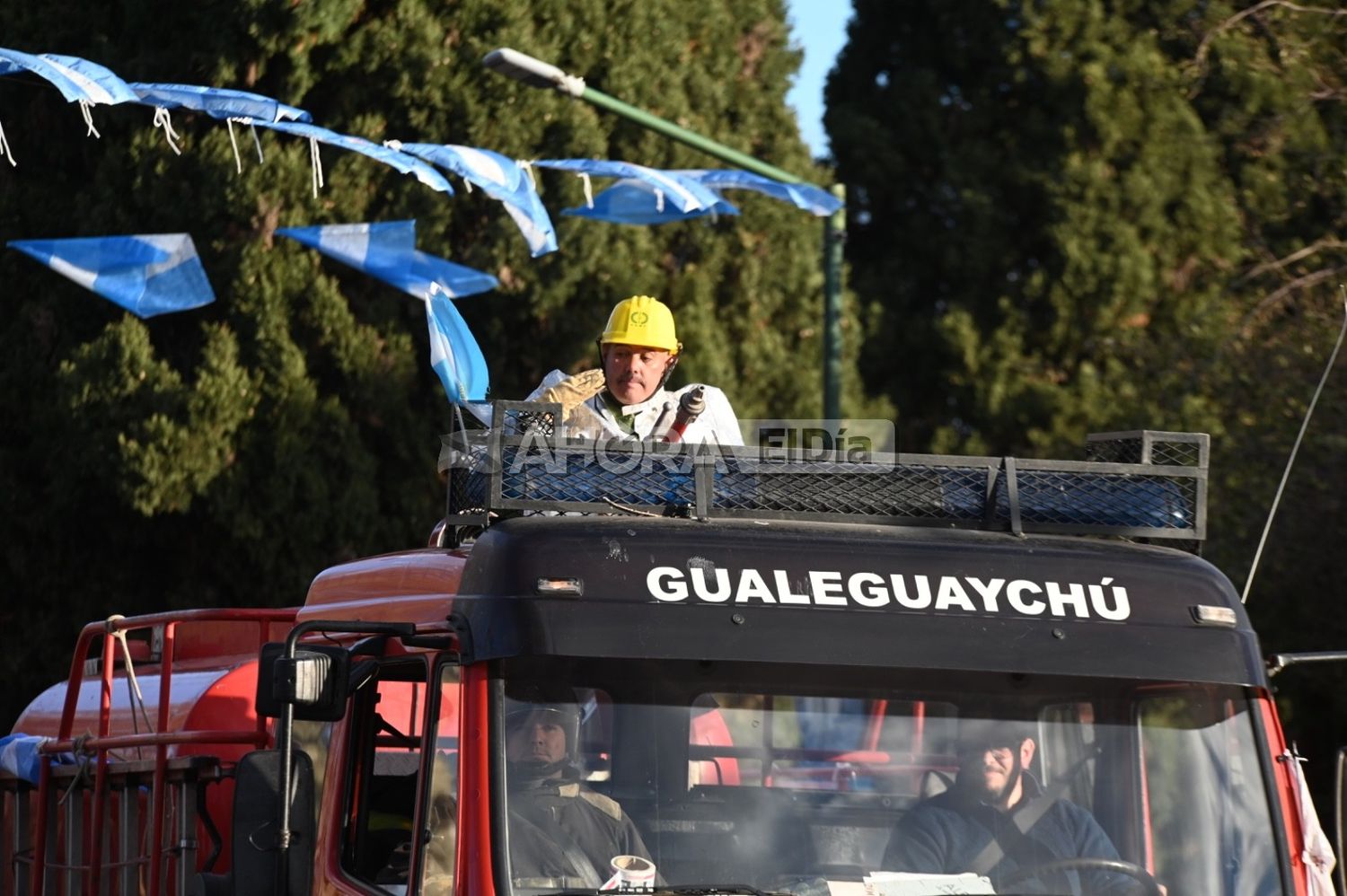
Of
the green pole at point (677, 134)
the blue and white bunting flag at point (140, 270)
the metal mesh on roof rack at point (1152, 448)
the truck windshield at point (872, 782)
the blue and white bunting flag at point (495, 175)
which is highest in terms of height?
the green pole at point (677, 134)

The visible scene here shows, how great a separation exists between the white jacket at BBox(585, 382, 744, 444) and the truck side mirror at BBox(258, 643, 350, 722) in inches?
70.4

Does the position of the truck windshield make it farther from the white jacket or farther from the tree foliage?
the tree foliage

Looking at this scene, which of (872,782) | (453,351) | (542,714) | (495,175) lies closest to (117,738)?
(453,351)

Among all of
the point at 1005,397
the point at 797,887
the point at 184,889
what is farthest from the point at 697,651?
the point at 1005,397

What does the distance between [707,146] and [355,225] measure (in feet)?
10.5

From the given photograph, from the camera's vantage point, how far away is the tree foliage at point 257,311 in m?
15.5

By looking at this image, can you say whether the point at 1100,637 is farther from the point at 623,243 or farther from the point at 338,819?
the point at 623,243

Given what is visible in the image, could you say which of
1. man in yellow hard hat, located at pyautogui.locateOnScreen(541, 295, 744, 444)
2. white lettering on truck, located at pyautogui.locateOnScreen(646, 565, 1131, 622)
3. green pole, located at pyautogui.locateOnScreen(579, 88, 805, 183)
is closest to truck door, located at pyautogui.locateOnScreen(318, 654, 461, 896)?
white lettering on truck, located at pyautogui.locateOnScreen(646, 565, 1131, 622)

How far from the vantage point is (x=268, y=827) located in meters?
4.73

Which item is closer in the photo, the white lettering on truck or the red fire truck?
the red fire truck

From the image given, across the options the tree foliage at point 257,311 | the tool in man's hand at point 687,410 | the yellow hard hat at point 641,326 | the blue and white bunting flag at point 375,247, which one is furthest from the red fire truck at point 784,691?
the tree foliage at point 257,311

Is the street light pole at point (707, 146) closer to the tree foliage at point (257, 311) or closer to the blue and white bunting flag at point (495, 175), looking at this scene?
the blue and white bunting flag at point (495, 175)

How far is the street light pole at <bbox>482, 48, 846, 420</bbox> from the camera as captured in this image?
11.9 metres

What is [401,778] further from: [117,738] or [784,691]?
[117,738]
